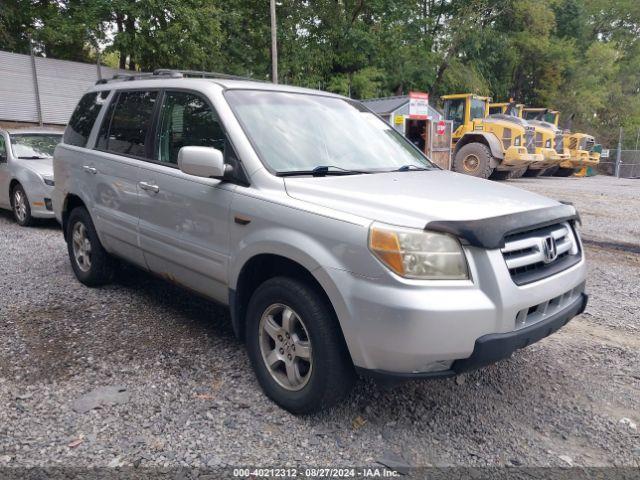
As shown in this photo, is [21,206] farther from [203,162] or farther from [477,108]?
[477,108]

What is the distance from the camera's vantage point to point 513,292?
8.04 feet

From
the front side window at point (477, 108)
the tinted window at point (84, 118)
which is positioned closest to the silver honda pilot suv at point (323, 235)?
the tinted window at point (84, 118)

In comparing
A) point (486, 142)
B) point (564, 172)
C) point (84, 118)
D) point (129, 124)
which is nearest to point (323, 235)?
point (129, 124)

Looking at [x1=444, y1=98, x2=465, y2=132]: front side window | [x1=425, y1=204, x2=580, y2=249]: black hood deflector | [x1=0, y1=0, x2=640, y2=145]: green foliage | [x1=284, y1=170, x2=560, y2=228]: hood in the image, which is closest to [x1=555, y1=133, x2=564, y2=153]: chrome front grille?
[x1=444, y1=98, x2=465, y2=132]: front side window

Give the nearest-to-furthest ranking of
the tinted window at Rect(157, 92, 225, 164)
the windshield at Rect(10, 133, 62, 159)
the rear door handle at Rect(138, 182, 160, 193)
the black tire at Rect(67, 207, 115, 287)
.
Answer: the tinted window at Rect(157, 92, 225, 164), the rear door handle at Rect(138, 182, 160, 193), the black tire at Rect(67, 207, 115, 287), the windshield at Rect(10, 133, 62, 159)

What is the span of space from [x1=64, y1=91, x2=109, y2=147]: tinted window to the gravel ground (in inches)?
61.0

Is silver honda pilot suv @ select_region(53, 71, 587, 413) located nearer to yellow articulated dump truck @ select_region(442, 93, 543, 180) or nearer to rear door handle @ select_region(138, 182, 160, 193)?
rear door handle @ select_region(138, 182, 160, 193)

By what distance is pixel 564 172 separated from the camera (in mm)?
22234

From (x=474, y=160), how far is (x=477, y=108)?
294 cm

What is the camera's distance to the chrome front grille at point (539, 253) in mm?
2539

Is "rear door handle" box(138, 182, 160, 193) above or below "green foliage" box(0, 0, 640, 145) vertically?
below

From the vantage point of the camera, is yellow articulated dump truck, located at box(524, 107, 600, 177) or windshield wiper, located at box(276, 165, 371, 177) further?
yellow articulated dump truck, located at box(524, 107, 600, 177)

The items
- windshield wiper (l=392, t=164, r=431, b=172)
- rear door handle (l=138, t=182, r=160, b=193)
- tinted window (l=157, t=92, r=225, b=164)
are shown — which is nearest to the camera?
tinted window (l=157, t=92, r=225, b=164)

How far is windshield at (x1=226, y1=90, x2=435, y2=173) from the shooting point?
3246mm
